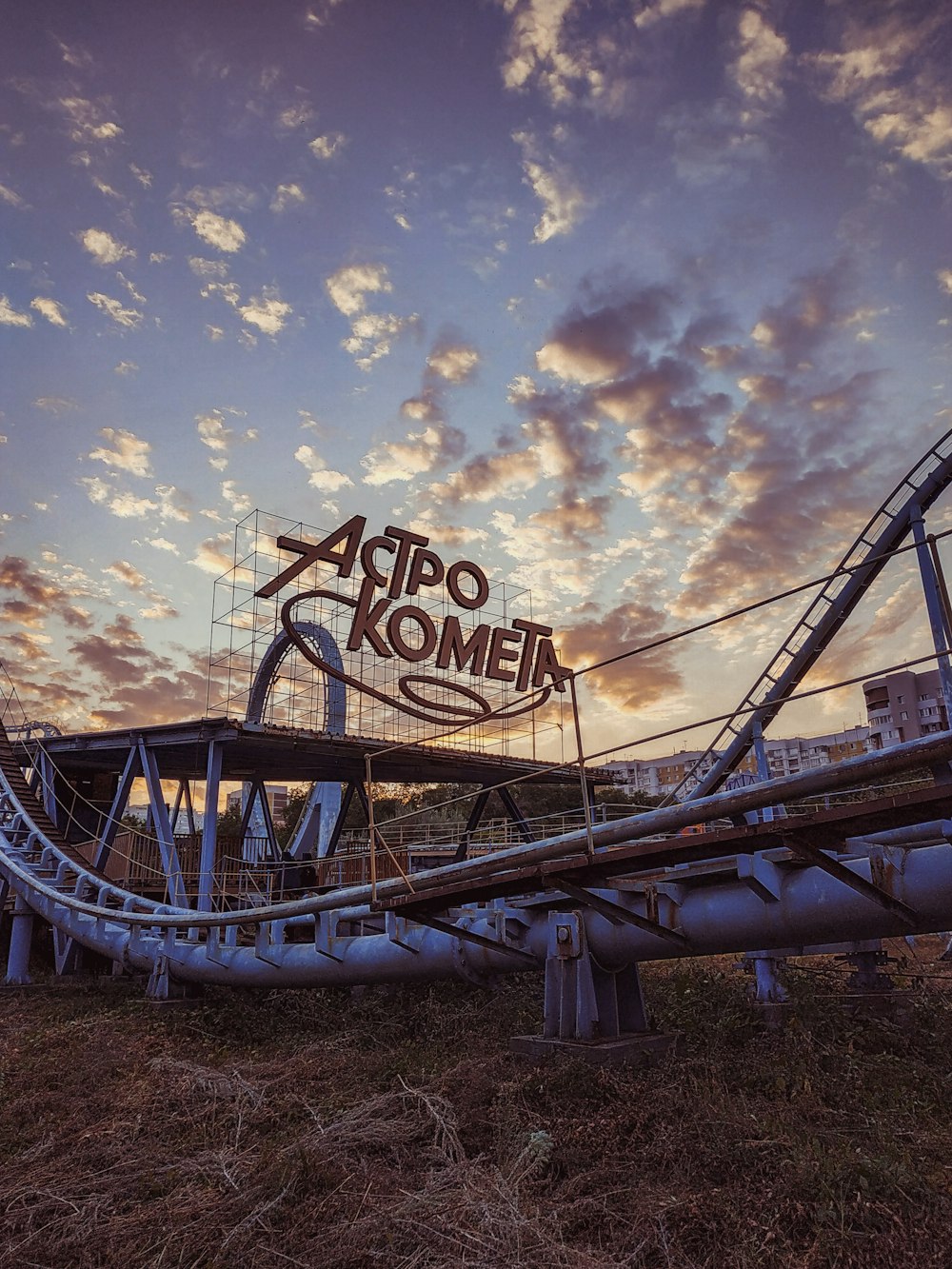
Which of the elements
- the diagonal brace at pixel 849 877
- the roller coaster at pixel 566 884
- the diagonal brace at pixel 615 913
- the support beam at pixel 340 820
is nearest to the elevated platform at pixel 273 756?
the roller coaster at pixel 566 884

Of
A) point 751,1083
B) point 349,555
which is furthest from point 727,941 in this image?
point 349,555

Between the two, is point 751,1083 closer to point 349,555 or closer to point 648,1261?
point 648,1261

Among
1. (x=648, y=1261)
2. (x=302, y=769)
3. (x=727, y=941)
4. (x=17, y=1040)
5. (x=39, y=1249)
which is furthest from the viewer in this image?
(x=302, y=769)

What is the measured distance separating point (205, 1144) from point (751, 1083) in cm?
571

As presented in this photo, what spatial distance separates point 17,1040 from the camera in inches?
→ 519

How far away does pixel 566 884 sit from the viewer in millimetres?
8859

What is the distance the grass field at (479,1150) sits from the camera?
5625mm

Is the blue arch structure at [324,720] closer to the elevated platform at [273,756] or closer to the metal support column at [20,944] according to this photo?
the elevated platform at [273,756]

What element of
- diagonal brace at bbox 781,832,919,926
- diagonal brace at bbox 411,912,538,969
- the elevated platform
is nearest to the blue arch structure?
the elevated platform

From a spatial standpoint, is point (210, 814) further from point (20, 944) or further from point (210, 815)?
point (20, 944)

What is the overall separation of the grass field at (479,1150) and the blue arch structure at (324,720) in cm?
1837

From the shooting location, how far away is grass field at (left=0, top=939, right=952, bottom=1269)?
5625 mm

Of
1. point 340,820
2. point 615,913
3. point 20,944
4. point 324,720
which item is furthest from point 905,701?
point 615,913

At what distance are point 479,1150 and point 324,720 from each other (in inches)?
888
